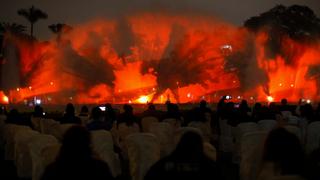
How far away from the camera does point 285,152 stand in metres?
5.50

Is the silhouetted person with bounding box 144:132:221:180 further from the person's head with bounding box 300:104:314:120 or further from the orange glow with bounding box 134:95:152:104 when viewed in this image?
the orange glow with bounding box 134:95:152:104

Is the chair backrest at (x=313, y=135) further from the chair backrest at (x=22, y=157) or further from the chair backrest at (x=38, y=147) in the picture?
the chair backrest at (x=22, y=157)

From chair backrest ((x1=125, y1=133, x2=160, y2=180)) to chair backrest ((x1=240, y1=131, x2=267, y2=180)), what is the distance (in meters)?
1.69

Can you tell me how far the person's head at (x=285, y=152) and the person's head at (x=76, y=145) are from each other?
1.81 metres

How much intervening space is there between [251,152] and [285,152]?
4890 millimetres

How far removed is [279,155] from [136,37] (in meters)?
45.9

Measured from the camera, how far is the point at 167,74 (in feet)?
154

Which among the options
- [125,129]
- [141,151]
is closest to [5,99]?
[125,129]

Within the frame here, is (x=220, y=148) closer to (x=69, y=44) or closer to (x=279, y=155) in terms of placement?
(x=279, y=155)

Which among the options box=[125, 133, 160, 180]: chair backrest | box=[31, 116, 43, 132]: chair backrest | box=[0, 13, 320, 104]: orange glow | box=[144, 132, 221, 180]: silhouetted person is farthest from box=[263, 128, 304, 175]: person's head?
box=[0, 13, 320, 104]: orange glow

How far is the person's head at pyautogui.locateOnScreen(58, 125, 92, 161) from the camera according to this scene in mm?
5660

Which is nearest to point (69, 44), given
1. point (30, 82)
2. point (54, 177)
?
point (30, 82)

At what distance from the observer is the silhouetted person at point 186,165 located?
5645mm

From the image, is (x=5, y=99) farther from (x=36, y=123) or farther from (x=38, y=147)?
(x=38, y=147)
